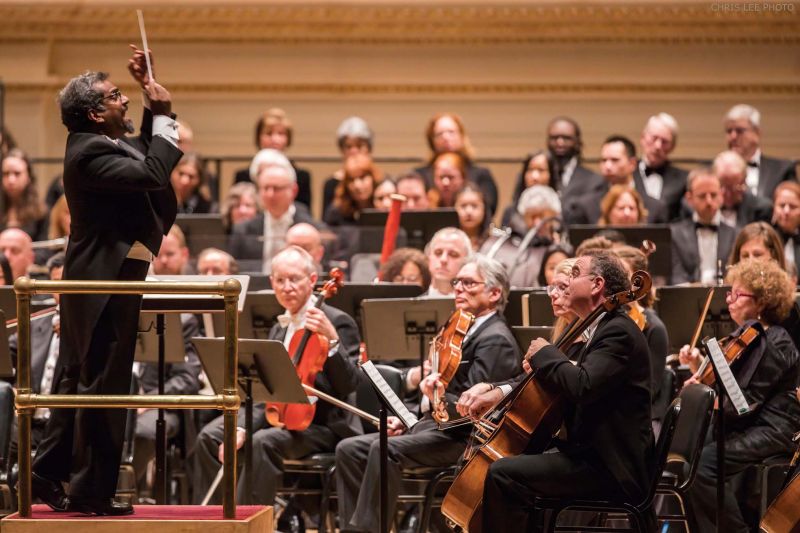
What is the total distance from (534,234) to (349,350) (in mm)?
1722

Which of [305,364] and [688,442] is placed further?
[305,364]

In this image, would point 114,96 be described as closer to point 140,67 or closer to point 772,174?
point 140,67

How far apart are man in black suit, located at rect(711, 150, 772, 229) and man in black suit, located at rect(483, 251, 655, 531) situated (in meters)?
3.26

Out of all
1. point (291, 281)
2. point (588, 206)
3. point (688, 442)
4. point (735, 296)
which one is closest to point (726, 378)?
point (688, 442)

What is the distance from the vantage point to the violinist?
510 centimetres

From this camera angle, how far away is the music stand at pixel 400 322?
5.36 metres

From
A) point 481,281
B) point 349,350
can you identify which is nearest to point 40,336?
point 349,350

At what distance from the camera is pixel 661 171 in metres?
7.84

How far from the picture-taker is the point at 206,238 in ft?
24.1

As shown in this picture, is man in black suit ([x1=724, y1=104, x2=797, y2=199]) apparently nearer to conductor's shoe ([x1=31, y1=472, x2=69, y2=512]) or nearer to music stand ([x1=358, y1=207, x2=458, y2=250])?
music stand ([x1=358, y1=207, x2=458, y2=250])

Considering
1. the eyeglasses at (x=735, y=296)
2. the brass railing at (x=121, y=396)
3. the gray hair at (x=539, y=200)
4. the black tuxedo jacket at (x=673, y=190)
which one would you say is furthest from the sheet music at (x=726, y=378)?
the black tuxedo jacket at (x=673, y=190)

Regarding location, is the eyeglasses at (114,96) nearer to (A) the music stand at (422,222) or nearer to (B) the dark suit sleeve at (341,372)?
(B) the dark suit sleeve at (341,372)

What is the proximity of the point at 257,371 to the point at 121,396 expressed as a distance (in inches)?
45.3

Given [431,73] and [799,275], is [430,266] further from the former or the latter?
[431,73]
